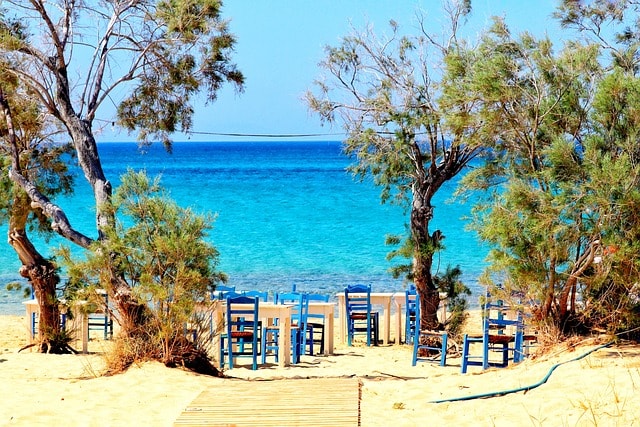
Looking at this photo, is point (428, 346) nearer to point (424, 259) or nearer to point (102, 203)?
point (424, 259)

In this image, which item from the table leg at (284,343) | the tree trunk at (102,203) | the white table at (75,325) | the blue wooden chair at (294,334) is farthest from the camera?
the white table at (75,325)

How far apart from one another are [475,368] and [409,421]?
351 centimetres

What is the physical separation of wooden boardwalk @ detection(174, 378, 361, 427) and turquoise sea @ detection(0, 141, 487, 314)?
2279 millimetres

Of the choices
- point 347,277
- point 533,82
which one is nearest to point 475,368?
point 533,82

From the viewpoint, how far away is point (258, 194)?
47.7 m

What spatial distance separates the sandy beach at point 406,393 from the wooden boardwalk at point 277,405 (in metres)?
0.10

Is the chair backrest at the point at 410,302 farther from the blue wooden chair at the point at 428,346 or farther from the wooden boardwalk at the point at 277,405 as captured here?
the wooden boardwalk at the point at 277,405

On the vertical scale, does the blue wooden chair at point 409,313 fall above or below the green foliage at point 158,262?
below

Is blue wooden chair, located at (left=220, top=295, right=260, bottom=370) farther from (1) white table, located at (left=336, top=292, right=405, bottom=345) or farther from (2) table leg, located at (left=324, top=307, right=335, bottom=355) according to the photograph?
(1) white table, located at (left=336, top=292, right=405, bottom=345)

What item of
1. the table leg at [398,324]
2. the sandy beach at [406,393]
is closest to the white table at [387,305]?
the table leg at [398,324]

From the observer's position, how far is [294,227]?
111 ft

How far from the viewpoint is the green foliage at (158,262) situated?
822cm

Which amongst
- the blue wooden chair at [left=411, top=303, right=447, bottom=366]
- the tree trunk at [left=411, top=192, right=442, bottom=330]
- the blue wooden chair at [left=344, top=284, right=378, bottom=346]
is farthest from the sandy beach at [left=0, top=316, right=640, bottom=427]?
the blue wooden chair at [left=344, top=284, right=378, bottom=346]

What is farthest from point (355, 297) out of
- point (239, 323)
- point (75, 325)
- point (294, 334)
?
point (75, 325)
